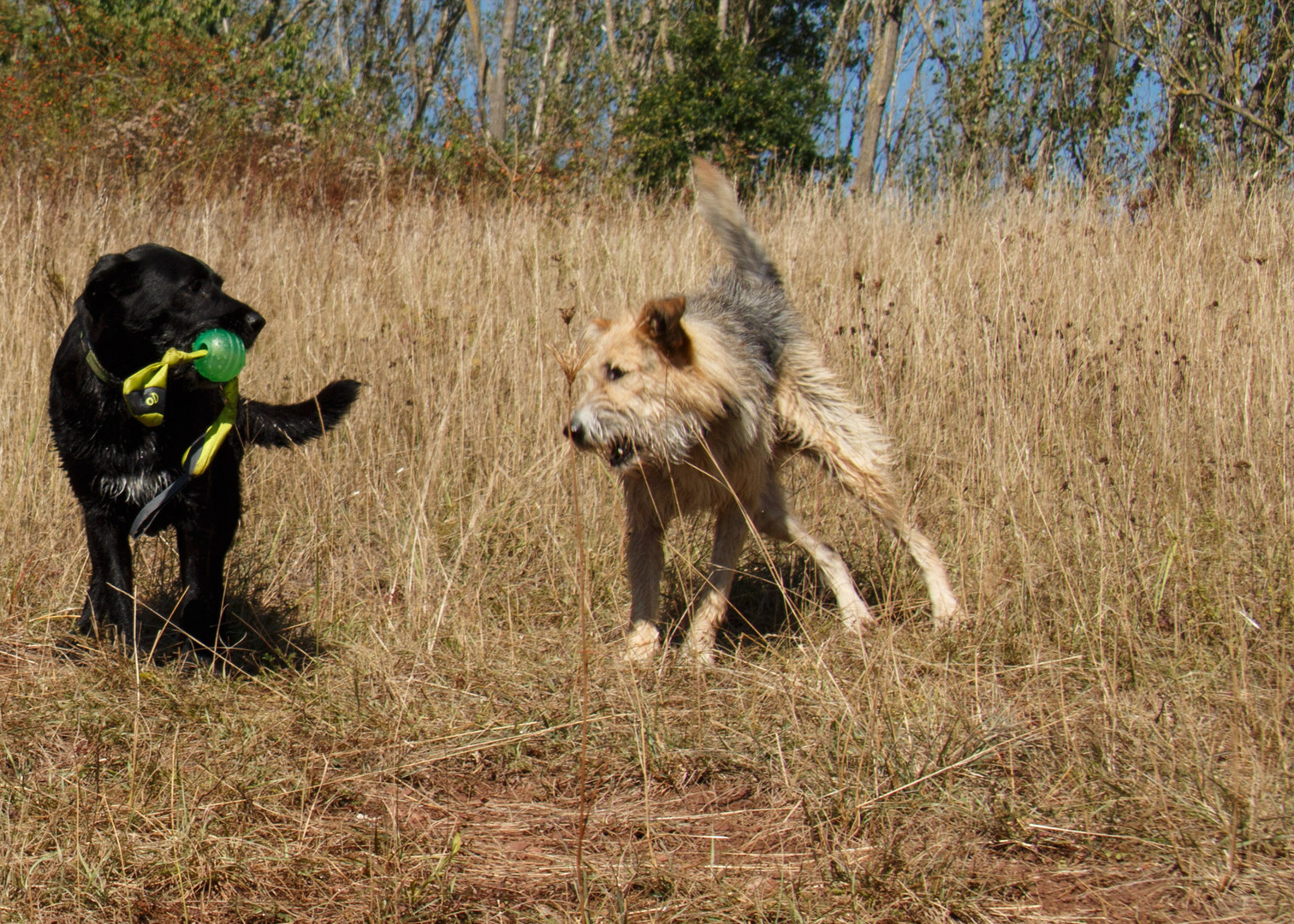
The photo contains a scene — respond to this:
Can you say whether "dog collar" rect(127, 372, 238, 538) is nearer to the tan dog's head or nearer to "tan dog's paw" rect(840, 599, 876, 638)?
the tan dog's head

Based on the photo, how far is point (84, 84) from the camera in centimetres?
959

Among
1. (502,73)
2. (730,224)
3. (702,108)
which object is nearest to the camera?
(730,224)

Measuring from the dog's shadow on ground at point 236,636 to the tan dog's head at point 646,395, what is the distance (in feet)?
3.79

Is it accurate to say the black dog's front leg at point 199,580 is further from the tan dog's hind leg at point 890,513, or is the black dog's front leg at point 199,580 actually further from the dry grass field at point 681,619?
the tan dog's hind leg at point 890,513

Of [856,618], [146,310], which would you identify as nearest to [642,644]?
[856,618]

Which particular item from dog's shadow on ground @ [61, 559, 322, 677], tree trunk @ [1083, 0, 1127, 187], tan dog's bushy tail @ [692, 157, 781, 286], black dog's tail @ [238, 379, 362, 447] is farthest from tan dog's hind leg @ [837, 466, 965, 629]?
tree trunk @ [1083, 0, 1127, 187]

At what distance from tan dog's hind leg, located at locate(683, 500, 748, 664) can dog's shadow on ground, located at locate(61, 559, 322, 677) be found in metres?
1.22

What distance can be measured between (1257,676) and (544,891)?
2.11m

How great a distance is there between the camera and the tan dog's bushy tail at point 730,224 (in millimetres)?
4062

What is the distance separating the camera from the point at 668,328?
10.4 ft

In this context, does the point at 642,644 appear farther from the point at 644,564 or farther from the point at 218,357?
the point at 218,357

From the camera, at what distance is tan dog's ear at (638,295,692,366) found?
3.12 meters

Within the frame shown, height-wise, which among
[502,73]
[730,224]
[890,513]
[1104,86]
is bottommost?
[890,513]

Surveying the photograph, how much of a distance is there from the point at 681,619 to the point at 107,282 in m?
2.03
